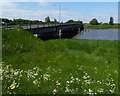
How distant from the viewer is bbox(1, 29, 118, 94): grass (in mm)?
11609

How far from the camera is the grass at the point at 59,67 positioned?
1161 centimetres

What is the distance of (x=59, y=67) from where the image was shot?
16.5m

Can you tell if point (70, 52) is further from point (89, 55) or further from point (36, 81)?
point (36, 81)

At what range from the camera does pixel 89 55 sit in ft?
73.3

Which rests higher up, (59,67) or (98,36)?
(98,36)

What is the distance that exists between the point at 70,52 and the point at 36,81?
1180 cm

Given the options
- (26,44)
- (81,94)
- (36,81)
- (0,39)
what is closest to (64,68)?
(36,81)

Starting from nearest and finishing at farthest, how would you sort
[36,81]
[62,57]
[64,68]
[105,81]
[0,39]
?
1. [36,81]
2. [105,81]
3. [64,68]
4. [62,57]
5. [0,39]

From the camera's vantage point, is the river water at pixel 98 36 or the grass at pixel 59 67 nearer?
the grass at pixel 59 67

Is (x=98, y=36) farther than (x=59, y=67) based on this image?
Yes

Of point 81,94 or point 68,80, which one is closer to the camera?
point 81,94

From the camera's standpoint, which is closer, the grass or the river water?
the grass

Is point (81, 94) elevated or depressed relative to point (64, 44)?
depressed

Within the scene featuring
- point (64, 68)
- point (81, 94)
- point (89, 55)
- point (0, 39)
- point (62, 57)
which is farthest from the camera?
point (0, 39)
